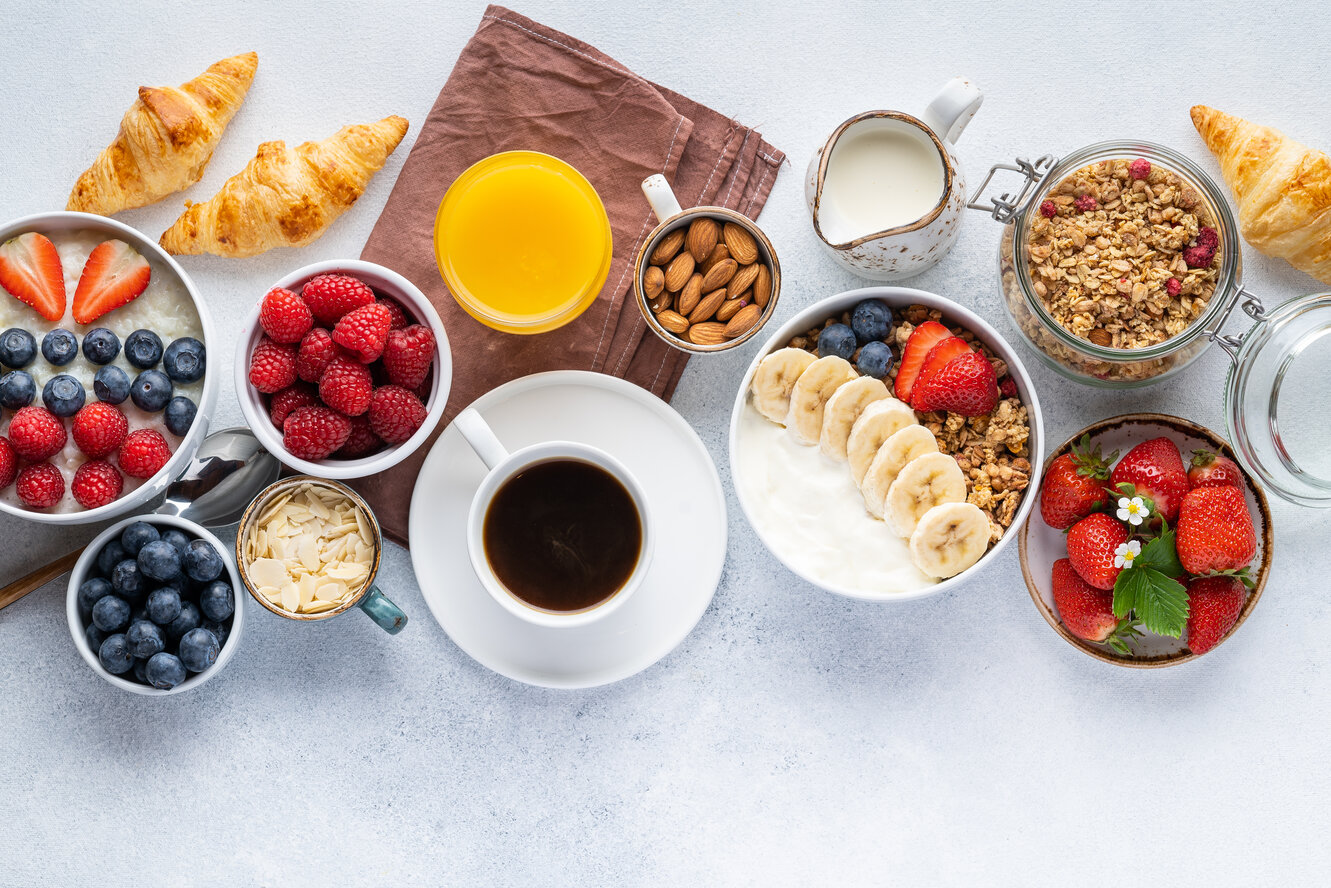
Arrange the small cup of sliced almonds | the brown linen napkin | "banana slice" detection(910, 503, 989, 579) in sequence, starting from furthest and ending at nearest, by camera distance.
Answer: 1. the brown linen napkin
2. the small cup of sliced almonds
3. "banana slice" detection(910, 503, 989, 579)

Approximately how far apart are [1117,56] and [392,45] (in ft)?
4.63

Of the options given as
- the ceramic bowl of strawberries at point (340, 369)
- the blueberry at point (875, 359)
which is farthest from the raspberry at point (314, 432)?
the blueberry at point (875, 359)

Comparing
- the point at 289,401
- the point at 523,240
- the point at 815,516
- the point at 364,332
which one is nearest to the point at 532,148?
the point at 523,240

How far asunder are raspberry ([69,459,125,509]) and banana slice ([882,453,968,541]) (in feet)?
4.09

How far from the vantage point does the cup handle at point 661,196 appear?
150 centimetres

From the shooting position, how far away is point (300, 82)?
5.73 ft

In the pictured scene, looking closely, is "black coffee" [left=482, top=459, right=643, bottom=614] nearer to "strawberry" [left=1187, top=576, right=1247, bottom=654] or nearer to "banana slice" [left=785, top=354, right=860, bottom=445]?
"banana slice" [left=785, top=354, right=860, bottom=445]

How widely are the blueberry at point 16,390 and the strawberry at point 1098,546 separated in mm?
1732

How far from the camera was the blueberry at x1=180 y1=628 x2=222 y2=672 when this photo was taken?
1.49 m

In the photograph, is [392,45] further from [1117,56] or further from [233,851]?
[233,851]

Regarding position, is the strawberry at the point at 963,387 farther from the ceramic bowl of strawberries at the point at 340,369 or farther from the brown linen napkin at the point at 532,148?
the ceramic bowl of strawberries at the point at 340,369

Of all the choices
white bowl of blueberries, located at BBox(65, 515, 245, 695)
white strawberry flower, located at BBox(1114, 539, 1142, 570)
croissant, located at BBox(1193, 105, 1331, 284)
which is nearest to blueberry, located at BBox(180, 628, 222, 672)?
white bowl of blueberries, located at BBox(65, 515, 245, 695)

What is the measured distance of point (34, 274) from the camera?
4.65ft

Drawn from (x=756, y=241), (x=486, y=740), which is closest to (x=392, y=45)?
(x=756, y=241)
